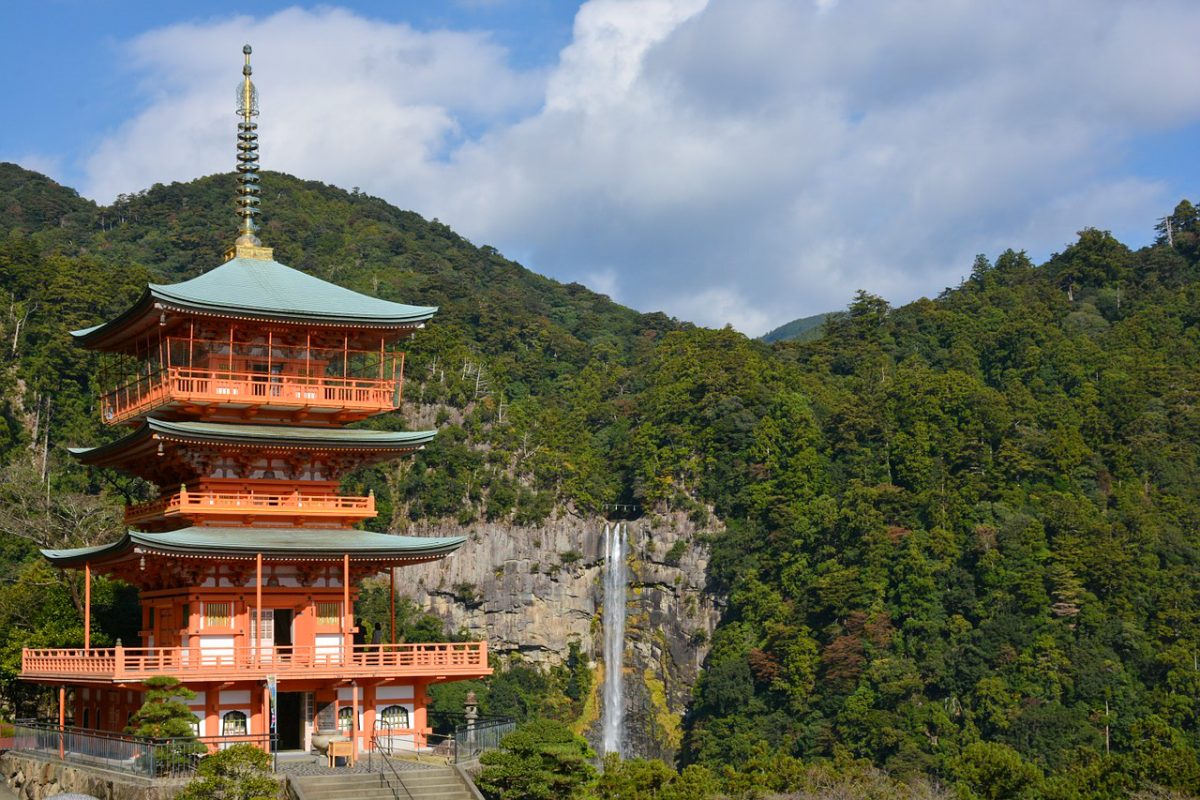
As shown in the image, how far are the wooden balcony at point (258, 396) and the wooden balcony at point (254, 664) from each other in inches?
192

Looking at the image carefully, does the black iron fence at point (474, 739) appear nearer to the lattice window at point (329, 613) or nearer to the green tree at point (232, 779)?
the lattice window at point (329, 613)

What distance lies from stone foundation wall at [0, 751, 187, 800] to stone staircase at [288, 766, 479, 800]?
7.08 ft

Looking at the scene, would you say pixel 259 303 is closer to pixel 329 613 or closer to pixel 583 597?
pixel 329 613

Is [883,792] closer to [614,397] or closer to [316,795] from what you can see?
[316,795]

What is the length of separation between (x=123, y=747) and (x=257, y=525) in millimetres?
5720

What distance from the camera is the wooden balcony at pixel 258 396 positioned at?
33781 mm

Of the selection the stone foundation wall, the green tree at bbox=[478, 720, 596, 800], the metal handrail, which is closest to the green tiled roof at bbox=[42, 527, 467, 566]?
the metal handrail

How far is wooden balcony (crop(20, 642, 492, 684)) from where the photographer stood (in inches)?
1230

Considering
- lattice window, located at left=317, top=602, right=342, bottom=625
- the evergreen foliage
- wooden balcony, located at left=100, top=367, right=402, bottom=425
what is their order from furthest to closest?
lattice window, located at left=317, top=602, right=342, bottom=625 → wooden balcony, located at left=100, top=367, right=402, bottom=425 → the evergreen foliage

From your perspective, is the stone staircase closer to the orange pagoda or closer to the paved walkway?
the paved walkway

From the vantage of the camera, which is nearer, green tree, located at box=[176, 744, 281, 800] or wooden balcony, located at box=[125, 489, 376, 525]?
green tree, located at box=[176, 744, 281, 800]

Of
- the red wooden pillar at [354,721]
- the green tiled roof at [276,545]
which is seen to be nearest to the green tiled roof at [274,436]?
the green tiled roof at [276,545]

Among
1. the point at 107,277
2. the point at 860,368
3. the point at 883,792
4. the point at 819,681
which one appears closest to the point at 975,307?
the point at 860,368

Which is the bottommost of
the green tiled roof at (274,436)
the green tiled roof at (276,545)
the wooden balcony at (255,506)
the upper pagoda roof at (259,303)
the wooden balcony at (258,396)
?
the green tiled roof at (276,545)
